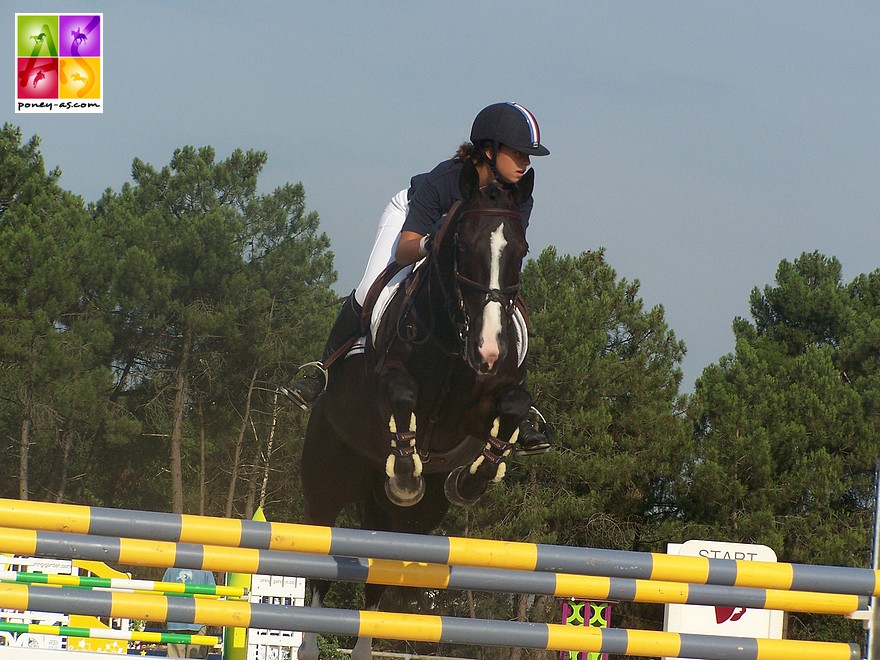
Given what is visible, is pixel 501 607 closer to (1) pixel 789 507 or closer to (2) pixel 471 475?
(1) pixel 789 507

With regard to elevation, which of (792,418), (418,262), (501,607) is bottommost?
(501,607)

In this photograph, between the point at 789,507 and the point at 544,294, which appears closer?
the point at 789,507

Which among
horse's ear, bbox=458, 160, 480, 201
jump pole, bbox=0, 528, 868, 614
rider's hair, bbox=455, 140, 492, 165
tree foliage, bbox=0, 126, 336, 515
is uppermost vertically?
tree foliage, bbox=0, 126, 336, 515

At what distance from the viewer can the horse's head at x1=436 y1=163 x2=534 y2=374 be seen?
4.06m

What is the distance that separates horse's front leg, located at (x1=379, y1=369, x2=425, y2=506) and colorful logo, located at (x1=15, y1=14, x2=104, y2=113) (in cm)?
1632

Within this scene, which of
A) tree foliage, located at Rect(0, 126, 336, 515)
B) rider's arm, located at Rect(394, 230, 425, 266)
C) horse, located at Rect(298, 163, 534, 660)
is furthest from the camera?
tree foliage, located at Rect(0, 126, 336, 515)

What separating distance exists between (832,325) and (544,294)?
31.1 ft

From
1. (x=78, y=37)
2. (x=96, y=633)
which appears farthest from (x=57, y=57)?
(x=96, y=633)

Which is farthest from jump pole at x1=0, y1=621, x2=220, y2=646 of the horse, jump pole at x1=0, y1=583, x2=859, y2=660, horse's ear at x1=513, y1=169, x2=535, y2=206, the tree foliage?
the tree foliage

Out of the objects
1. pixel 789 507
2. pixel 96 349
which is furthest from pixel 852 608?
pixel 96 349

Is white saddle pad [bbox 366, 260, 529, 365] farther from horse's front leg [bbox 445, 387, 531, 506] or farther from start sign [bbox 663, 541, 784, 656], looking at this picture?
start sign [bbox 663, 541, 784, 656]

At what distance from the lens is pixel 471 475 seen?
446 centimetres

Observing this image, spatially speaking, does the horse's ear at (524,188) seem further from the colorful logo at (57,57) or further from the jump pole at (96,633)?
the colorful logo at (57,57)

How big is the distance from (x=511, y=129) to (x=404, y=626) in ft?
6.81
